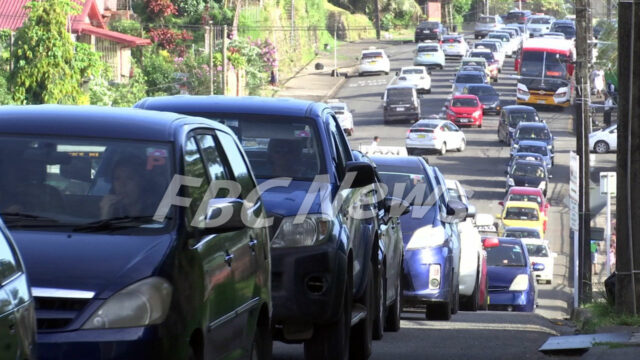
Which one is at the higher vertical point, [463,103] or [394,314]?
[394,314]

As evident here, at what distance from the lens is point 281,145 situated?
9.77 metres

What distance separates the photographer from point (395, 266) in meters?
12.2

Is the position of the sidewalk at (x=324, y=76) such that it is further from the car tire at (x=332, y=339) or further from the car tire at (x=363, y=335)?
the car tire at (x=332, y=339)

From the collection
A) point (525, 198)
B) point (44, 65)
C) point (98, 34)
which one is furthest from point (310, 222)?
point (98, 34)

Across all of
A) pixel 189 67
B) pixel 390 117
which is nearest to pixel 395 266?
pixel 189 67

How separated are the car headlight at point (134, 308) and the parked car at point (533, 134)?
2100 inches

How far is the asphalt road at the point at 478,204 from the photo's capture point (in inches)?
Answer: 463

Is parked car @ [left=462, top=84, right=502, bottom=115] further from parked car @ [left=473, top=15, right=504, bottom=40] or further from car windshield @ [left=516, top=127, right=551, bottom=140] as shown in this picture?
parked car @ [left=473, top=15, right=504, bottom=40]

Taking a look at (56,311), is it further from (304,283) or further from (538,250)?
(538,250)

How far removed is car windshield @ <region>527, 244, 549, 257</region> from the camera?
4022 centimetres

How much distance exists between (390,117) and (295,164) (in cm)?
5724

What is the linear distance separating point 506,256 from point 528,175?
25.2 m

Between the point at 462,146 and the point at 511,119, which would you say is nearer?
the point at 462,146

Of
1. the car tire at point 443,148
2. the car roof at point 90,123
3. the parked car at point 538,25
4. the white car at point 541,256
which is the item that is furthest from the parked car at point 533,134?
the car roof at point 90,123
